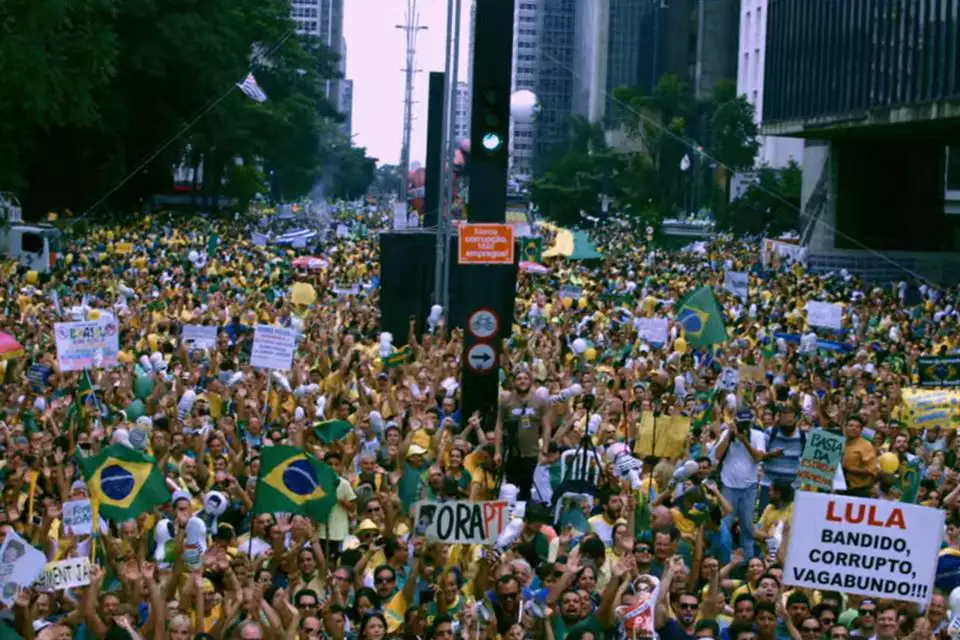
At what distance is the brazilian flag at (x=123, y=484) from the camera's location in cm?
1180

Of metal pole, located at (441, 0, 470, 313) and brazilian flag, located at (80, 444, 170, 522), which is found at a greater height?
metal pole, located at (441, 0, 470, 313)

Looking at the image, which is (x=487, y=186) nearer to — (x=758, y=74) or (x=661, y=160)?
(x=661, y=160)

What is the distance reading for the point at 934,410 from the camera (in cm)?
1695

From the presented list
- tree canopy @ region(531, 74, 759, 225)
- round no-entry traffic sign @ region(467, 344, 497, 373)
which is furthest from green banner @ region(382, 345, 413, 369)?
tree canopy @ region(531, 74, 759, 225)

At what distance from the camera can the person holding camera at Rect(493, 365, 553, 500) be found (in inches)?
606

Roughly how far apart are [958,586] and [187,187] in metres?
104

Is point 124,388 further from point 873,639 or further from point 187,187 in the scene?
point 187,187

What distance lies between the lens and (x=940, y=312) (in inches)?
1357

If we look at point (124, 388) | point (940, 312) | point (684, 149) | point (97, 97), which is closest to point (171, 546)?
point (124, 388)

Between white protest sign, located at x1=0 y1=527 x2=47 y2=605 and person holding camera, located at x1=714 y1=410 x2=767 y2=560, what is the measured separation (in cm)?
533

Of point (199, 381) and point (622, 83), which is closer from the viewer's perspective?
point (199, 381)

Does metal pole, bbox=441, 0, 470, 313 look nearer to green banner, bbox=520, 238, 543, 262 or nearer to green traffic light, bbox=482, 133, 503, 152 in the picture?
green banner, bbox=520, 238, 543, 262

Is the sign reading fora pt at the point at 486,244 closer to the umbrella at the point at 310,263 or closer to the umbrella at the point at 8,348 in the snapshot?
the umbrella at the point at 8,348

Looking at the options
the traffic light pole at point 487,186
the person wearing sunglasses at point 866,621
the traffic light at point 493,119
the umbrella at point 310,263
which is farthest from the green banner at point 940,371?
the umbrella at point 310,263
